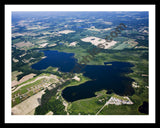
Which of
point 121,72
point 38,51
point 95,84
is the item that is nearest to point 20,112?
point 95,84

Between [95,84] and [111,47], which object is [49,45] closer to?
[111,47]

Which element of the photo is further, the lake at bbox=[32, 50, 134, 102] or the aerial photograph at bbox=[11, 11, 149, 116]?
the lake at bbox=[32, 50, 134, 102]

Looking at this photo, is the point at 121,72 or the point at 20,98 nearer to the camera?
the point at 20,98

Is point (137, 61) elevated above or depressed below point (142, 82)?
above

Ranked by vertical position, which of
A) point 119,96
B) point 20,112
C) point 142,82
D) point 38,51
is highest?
point 38,51

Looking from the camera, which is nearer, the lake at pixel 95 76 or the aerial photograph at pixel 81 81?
the aerial photograph at pixel 81 81

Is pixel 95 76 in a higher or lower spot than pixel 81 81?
higher

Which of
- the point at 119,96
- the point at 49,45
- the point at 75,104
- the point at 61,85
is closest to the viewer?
the point at 75,104

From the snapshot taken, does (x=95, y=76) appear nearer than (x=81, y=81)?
No
